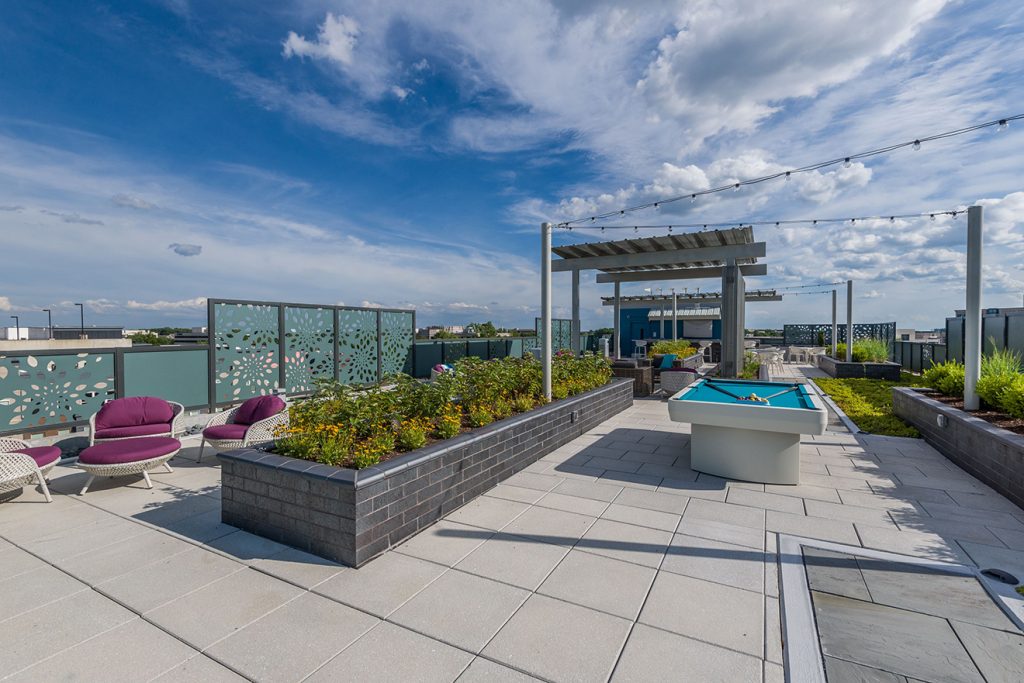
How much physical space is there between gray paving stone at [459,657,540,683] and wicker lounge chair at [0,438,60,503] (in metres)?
4.36

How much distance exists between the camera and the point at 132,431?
4910mm

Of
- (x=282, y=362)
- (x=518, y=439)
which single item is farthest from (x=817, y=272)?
(x=282, y=362)

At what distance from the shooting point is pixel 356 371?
10094 millimetres

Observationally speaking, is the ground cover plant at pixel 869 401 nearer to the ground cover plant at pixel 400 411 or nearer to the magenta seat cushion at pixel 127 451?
the ground cover plant at pixel 400 411

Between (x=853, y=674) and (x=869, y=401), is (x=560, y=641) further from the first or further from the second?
(x=869, y=401)

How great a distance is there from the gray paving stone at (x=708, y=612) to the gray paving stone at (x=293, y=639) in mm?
1513

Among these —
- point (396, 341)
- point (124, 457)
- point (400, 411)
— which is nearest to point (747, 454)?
point (400, 411)

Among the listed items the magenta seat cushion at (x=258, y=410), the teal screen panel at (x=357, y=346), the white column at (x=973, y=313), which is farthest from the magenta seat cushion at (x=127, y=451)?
the white column at (x=973, y=313)

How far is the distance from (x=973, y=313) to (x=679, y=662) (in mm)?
6135

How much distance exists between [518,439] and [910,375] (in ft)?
45.7

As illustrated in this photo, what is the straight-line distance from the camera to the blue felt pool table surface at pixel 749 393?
467 centimetres

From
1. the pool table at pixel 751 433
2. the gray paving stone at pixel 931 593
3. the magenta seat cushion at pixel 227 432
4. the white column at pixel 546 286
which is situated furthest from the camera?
the white column at pixel 546 286

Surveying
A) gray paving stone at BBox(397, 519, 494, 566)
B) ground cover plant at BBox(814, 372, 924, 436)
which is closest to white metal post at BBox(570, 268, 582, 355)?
ground cover plant at BBox(814, 372, 924, 436)

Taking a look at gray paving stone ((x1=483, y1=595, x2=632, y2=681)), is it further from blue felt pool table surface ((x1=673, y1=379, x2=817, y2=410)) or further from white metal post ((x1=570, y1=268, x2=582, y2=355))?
white metal post ((x1=570, y1=268, x2=582, y2=355))
